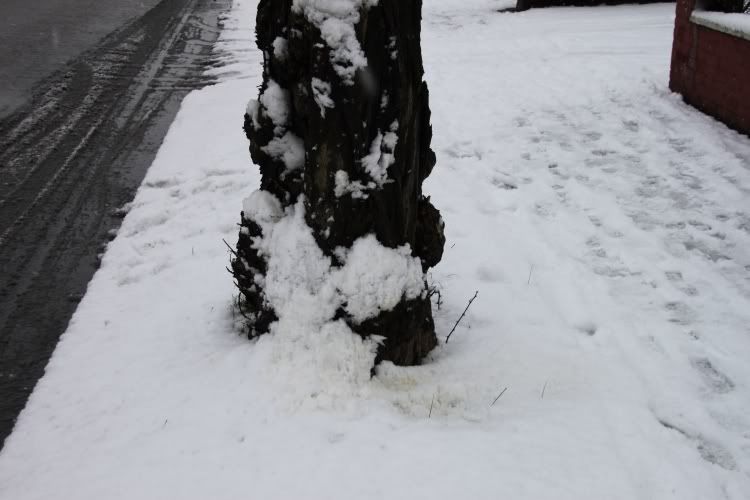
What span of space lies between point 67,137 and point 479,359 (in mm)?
5750

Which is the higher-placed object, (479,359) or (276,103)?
(276,103)

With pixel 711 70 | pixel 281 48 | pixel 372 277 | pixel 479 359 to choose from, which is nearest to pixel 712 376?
pixel 479 359

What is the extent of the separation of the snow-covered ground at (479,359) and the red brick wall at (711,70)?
0.22 meters

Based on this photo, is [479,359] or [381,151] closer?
[381,151]

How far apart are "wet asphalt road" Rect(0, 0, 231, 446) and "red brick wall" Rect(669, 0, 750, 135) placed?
5655mm

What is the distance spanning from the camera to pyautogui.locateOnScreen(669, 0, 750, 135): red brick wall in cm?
610

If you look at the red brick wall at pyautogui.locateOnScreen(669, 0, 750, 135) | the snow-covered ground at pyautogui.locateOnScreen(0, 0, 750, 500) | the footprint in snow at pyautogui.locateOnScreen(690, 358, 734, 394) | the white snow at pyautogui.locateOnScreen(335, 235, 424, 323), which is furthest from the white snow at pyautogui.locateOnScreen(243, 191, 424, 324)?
the red brick wall at pyautogui.locateOnScreen(669, 0, 750, 135)

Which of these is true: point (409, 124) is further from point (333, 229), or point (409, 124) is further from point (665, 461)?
point (665, 461)

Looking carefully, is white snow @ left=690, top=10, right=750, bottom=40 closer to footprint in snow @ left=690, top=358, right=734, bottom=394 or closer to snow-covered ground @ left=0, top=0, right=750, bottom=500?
snow-covered ground @ left=0, top=0, right=750, bottom=500

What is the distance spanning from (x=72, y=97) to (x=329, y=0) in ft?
23.2

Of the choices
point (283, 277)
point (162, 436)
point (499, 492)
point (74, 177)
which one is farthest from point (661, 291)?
point (74, 177)

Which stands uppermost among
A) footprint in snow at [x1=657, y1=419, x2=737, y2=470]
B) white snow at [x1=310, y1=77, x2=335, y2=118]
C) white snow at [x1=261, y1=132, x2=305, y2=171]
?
white snow at [x1=310, y1=77, x2=335, y2=118]

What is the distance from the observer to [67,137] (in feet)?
23.5

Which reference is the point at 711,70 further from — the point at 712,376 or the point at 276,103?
the point at 276,103
